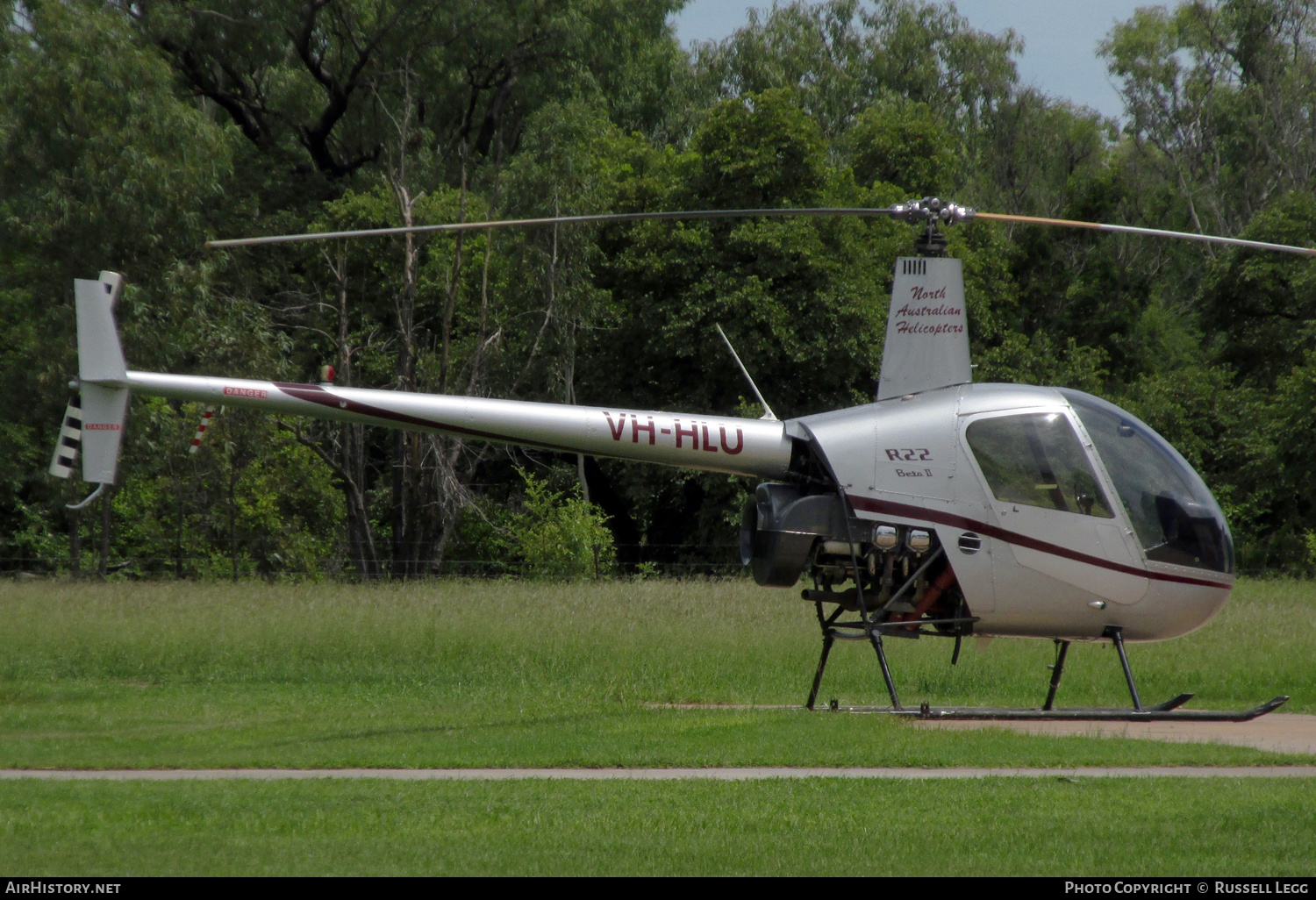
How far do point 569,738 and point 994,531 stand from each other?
3.72 meters

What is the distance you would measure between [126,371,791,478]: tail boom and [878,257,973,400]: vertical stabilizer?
1302 mm

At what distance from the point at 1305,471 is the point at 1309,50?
828 inches

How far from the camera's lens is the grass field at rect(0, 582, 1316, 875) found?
252 inches

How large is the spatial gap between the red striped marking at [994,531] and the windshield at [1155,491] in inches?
6.0

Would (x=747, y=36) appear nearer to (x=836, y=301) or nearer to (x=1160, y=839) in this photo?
(x=836, y=301)

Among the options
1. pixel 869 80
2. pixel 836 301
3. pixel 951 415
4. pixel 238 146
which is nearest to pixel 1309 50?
pixel 869 80

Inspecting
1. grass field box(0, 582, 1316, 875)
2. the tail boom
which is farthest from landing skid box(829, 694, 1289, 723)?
the tail boom

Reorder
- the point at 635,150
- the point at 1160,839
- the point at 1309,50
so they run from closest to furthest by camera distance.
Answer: the point at 1160,839
the point at 635,150
the point at 1309,50

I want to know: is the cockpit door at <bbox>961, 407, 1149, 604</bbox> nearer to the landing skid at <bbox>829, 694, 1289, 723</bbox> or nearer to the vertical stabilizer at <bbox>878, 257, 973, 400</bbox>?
the vertical stabilizer at <bbox>878, 257, 973, 400</bbox>

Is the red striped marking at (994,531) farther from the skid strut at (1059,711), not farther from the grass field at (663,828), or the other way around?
the grass field at (663,828)

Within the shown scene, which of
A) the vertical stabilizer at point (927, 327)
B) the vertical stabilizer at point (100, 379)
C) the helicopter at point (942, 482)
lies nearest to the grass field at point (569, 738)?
the helicopter at point (942, 482)

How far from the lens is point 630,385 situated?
104 feet

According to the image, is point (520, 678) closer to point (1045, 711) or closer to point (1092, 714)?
point (1045, 711)

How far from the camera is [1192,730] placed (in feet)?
35.6
